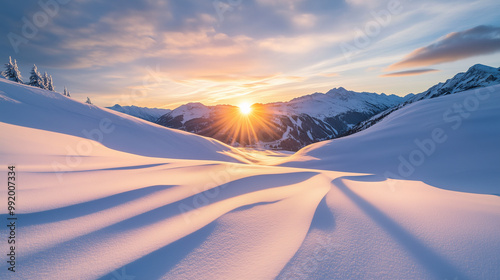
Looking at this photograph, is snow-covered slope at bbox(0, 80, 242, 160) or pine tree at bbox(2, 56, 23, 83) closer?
snow-covered slope at bbox(0, 80, 242, 160)

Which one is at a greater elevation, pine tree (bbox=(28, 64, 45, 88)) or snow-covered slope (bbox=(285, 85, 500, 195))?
pine tree (bbox=(28, 64, 45, 88))

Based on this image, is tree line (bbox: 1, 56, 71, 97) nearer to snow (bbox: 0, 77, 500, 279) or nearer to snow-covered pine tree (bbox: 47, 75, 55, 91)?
snow-covered pine tree (bbox: 47, 75, 55, 91)

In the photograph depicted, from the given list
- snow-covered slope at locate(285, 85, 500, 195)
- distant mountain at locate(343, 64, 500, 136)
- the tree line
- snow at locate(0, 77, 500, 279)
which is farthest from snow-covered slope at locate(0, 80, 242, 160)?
distant mountain at locate(343, 64, 500, 136)

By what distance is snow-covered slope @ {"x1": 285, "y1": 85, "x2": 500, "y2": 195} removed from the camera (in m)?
6.26

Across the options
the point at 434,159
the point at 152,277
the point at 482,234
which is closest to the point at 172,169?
the point at 152,277

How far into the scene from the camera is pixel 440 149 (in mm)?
8180

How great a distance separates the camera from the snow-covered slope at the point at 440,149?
20.5 ft

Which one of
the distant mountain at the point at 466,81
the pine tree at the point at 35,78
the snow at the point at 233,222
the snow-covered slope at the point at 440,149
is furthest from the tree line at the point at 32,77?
the distant mountain at the point at 466,81

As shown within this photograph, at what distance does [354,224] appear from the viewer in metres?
3.01

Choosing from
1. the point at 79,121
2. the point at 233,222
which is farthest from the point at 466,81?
the point at 79,121

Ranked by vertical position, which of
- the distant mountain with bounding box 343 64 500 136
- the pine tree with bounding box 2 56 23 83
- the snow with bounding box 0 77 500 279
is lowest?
the snow with bounding box 0 77 500 279

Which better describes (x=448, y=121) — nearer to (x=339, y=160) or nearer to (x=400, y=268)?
(x=339, y=160)

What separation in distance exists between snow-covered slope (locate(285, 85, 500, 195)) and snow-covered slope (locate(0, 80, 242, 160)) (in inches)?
390

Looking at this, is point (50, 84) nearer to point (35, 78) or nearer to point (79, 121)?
point (35, 78)
